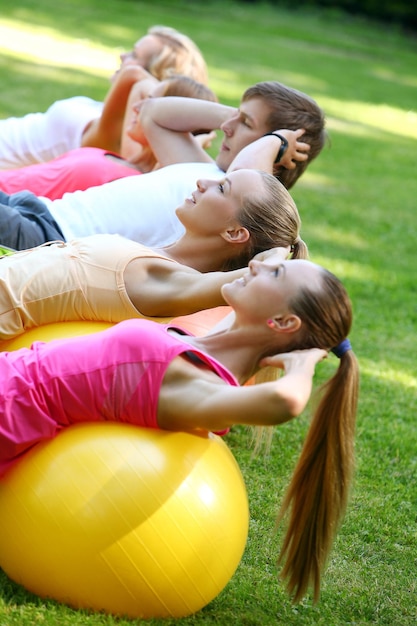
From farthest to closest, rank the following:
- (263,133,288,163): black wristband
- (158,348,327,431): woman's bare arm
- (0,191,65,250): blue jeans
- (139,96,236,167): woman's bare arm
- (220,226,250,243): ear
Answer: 1. (139,96,236,167): woman's bare arm
2. (263,133,288,163): black wristband
3. (0,191,65,250): blue jeans
4. (220,226,250,243): ear
5. (158,348,327,431): woman's bare arm

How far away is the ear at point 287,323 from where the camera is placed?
277 cm

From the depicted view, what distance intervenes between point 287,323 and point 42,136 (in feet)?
11.6

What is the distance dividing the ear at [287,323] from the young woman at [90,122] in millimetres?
3241

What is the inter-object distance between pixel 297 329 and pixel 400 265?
462 centimetres

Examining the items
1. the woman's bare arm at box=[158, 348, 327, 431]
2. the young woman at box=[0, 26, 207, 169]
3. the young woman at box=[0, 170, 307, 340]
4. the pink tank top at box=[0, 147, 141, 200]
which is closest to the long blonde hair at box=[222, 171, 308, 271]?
the young woman at box=[0, 170, 307, 340]

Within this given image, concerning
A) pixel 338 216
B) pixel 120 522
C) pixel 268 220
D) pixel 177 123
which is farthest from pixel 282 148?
pixel 338 216

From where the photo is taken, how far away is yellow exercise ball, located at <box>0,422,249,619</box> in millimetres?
2689

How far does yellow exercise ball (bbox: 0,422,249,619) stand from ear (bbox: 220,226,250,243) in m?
0.97

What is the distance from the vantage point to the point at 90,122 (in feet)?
19.3

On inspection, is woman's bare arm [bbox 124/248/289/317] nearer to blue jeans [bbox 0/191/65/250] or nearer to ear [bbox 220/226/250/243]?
ear [bbox 220/226/250/243]

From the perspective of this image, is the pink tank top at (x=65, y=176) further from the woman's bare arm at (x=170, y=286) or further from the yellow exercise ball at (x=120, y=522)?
the yellow exercise ball at (x=120, y=522)

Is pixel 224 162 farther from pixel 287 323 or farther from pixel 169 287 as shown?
pixel 287 323

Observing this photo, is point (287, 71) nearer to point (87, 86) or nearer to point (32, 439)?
point (87, 86)

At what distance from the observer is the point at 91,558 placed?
106 inches
